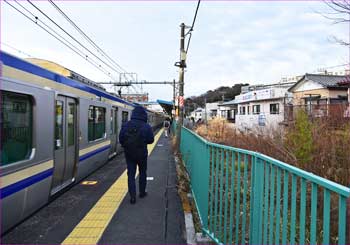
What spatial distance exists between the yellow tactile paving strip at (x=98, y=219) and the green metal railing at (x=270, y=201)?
143 cm

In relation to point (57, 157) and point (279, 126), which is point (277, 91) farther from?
point (57, 157)

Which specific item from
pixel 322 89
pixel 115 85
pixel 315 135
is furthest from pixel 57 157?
pixel 115 85

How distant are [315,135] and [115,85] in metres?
25.3

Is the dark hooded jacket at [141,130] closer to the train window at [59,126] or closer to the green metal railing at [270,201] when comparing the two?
the train window at [59,126]

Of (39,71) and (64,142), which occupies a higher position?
(39,71)

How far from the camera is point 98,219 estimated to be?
15.0 feet

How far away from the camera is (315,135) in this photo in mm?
7441

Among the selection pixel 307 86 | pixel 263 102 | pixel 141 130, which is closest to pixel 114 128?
pixel 141 130

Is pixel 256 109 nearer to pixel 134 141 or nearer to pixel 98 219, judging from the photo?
pixel 134 141

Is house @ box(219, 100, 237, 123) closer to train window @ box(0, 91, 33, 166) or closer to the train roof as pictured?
the train roof

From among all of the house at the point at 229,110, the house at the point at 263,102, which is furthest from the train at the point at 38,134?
the house at the point at 229,110

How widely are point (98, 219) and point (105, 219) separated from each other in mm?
105

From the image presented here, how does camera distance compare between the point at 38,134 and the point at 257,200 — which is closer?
the point at 257,200

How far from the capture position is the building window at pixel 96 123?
7945mm
